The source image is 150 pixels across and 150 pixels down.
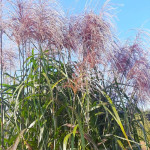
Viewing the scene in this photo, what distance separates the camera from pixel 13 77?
99.1 inches

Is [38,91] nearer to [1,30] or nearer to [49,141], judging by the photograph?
[49,141]

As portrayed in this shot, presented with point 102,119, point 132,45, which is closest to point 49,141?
point 102,119

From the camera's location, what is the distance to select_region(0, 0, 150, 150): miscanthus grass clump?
2010 mm

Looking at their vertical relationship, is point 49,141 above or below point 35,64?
below

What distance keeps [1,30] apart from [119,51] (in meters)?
1.01

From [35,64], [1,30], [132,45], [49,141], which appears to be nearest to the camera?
[49,141]

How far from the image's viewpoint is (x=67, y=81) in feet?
7.34

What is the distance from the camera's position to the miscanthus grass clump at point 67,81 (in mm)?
2010

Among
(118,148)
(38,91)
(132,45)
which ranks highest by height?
(132,45)

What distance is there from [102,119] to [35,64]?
0.75 m

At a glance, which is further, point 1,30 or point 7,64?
point 7,64

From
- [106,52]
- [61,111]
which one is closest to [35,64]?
[61,111]

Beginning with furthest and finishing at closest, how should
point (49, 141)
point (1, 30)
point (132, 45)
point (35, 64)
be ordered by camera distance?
1. point (132, 45)
2. point (35, 64)
3. point (1, 30)
4. point (49, 141)

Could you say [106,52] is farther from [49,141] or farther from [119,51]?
[49,141]
